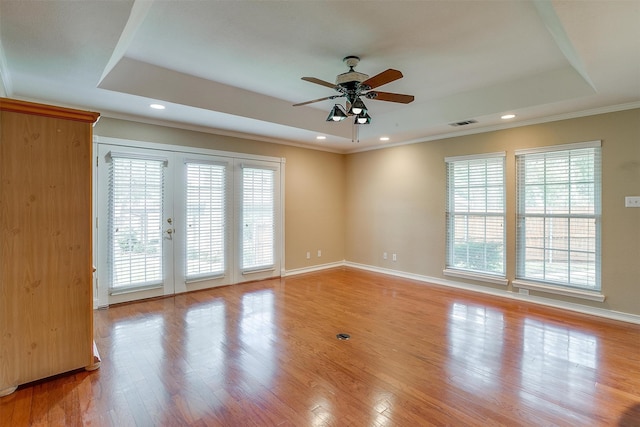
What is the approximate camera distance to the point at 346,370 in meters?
2.71

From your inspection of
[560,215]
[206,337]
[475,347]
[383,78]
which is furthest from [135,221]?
[560,215]

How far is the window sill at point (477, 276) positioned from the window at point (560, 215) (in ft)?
0.83

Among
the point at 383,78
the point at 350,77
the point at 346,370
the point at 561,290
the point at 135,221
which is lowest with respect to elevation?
the point at 346,370

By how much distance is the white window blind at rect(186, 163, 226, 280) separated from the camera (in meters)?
5.01

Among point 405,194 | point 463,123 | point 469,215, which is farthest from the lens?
point 405,194

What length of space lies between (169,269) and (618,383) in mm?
5155

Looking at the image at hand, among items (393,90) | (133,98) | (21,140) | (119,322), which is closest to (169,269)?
(119,322)

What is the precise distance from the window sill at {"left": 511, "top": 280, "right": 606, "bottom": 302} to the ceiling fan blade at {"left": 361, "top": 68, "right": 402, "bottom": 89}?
11.9 feet

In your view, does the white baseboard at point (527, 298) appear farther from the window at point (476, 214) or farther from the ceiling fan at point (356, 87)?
Result: the ceiling fan at point (356, 87)

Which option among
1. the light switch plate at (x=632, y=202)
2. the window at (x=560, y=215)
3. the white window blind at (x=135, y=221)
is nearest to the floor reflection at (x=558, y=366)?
the window at (x=560, y=215)

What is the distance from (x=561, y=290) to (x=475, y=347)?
209cm

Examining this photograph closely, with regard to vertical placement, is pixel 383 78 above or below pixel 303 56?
below

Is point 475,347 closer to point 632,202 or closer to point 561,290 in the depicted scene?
point 561,290

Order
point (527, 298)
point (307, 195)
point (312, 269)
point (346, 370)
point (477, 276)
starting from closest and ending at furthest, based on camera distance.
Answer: point (346, 370)
point (527, 298)
point (477, 276)
point (307, 195)
point (312, 269)
